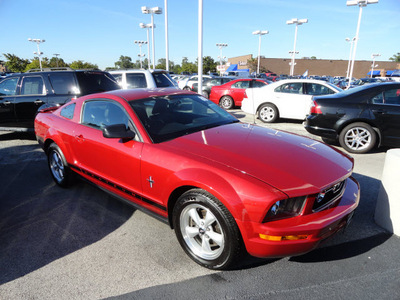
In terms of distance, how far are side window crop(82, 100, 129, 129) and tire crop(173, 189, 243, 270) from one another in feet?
4.06

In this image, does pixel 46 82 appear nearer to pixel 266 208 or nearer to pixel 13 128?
pixel 13 128

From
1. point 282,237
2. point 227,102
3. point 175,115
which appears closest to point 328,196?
point 282,237

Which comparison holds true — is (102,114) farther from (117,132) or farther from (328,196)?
(328,196)

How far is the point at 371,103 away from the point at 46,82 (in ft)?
24.7

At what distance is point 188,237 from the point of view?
2.59 m

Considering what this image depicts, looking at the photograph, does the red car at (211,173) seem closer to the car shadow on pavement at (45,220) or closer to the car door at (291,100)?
the car shadow on pavement at (45,220)

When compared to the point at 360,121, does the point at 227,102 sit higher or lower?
lower

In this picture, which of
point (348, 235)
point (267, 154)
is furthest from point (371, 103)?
point (267, 154)

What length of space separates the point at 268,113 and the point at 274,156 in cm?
719

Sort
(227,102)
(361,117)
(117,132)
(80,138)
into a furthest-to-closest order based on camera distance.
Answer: (227,102) → (361,117) → (80,138) → (117,132)

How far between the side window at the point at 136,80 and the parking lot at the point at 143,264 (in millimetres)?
6378

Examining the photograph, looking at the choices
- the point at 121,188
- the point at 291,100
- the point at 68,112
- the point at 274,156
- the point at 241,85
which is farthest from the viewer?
the point at 241,85

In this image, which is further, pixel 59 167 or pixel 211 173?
pixel 59 167

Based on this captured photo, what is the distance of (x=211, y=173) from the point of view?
2281 mm
